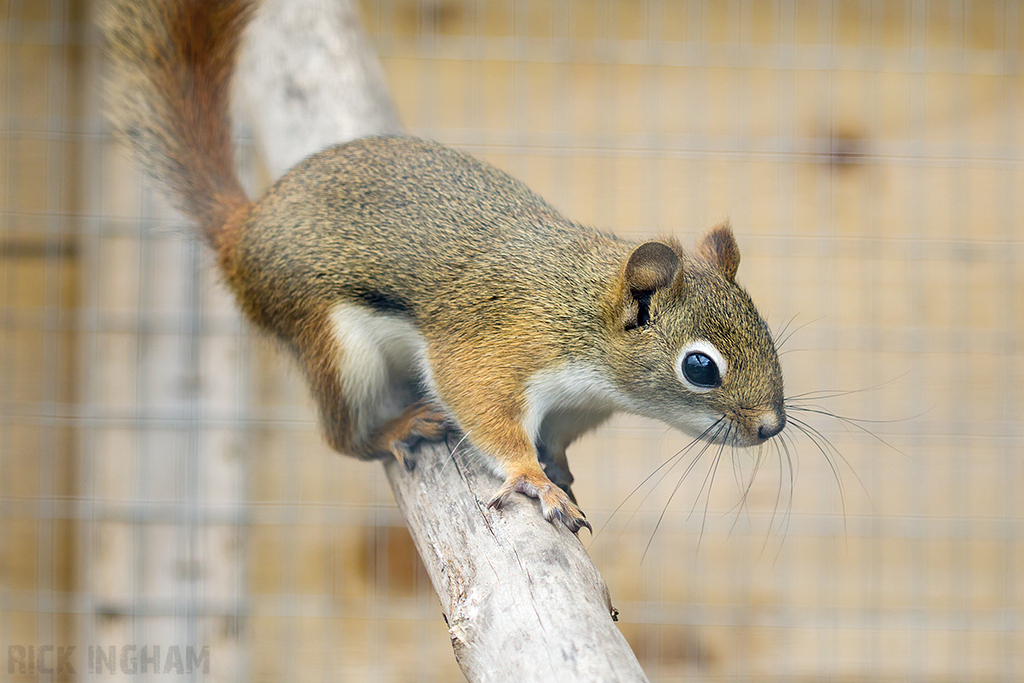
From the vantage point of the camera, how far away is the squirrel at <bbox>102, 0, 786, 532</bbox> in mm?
1138

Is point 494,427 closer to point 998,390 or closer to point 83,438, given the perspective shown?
point 83,438

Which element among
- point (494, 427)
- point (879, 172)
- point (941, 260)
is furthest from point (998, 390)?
point (494, 427)

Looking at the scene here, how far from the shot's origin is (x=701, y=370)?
3.69ft

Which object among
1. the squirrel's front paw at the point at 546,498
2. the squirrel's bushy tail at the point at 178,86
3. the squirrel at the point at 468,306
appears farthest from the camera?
the squirrel's bushy tail at the point at 178,86

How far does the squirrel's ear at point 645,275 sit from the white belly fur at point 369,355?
12.6 inches

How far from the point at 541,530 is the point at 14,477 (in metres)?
1.77

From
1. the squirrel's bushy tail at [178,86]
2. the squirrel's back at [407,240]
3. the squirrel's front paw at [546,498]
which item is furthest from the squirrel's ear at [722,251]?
the squirrel's bushy tail at [178,86]

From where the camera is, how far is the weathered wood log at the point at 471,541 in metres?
0.78

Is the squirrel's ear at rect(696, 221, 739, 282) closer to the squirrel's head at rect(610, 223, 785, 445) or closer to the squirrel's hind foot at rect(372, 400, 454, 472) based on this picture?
the squirrel's head at rect(610, 223, 785, 445)

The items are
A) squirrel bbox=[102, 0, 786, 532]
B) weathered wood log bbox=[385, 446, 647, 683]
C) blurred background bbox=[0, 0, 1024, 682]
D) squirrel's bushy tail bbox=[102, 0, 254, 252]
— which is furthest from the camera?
blurred background bbox=[0, 0, 1024, 682]

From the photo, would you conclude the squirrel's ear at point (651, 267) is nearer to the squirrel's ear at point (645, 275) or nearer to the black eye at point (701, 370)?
the squirrel's ear at point (645, 275)

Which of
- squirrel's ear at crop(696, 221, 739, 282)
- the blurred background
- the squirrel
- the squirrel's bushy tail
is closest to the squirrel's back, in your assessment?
the squirrel

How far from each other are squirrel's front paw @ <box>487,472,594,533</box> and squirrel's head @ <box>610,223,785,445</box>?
0.20 meters

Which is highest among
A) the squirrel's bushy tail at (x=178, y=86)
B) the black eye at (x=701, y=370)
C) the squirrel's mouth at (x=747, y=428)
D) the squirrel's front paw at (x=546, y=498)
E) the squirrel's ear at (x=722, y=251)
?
the squirrel's bushy tail at (x=178, y=86)
